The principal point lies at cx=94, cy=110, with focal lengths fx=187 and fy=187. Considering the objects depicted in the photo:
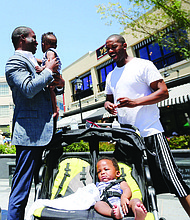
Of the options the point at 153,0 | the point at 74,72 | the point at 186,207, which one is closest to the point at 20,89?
the point at 186,207

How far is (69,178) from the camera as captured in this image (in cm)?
228

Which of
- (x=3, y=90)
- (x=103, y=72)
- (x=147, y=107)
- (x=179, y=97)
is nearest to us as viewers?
(x=147, y=107)

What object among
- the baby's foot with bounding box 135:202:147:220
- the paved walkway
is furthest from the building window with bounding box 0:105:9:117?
the baby's foot with bounding box 135:202:147:220

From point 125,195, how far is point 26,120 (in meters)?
1.24

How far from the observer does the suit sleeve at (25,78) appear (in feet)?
6.07

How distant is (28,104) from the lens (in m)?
2.01

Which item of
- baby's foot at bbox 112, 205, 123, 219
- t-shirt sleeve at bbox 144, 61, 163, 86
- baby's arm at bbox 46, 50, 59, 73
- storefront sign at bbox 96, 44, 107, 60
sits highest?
storefront sign at bbox 96, 44, 107, 60

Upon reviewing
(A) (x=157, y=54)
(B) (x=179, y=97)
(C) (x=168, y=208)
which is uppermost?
(A) (x=157, y=54)

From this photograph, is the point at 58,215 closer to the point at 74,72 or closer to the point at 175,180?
the point at 175,180

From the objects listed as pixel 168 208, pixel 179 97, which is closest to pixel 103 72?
pixel 179 97

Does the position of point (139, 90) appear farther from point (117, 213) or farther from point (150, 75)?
point (117, 213)

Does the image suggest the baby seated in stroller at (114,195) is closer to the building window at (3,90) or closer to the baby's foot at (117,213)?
the baby's foot at (117,213)

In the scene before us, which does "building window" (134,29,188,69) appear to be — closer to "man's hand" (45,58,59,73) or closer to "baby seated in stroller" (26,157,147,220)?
"man's hand" (45,58,59,73)

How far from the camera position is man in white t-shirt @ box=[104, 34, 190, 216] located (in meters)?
1.92
